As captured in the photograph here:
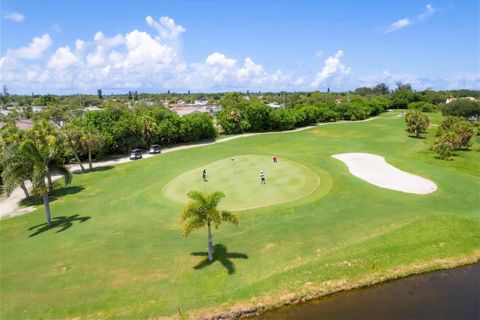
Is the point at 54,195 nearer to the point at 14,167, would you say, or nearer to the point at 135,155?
the point at 14,167

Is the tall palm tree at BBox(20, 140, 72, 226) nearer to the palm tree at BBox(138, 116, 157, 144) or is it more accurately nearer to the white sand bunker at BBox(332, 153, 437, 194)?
the white sand bunker at BBox(332, 153, 437, 194)

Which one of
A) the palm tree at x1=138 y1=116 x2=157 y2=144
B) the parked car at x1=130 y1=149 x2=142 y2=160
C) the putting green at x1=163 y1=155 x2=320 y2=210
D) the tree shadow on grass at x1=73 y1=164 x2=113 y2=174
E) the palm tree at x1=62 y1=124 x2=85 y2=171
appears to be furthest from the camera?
the palm tree at x1=138 y1=116 x2=157 y2=144

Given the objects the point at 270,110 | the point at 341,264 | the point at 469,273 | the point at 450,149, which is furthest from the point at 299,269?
the point at 270,110

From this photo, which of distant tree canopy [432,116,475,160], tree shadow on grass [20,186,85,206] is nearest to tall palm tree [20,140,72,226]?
tree shadow on grass [20,186,85,206]

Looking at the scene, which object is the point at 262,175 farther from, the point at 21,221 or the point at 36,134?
the point at 36,134

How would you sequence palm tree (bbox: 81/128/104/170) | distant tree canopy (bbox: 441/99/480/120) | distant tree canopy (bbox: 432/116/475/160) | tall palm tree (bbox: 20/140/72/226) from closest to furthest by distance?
tall palm tree (bbox: 20/140/72/226), palm tree (bbox: 81/128/104/170), distant tree canopy (bbox: 432/116/475/160), distant tree canopy (bbox: 441/99/480/120)
